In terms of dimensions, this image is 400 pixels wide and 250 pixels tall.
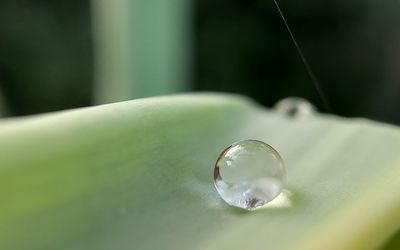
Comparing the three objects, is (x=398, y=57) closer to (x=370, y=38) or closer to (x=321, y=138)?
(x=370, y=38)

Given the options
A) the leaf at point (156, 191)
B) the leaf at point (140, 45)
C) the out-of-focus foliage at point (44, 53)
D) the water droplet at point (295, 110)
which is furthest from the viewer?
the leaf at point (140, 45)

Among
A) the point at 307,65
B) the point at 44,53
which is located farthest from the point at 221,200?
the point at 44,53

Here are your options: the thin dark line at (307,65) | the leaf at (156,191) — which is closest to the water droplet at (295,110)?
the thin dark line at (307,65)

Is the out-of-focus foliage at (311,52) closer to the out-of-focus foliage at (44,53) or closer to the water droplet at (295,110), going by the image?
the water droplet at (295,110)

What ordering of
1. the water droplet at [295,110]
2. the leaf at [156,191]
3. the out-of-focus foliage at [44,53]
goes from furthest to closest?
1. the out-of-focus foliage at [44,53]
2. the water droplet at [295,110]
3. the leaf at [156,191]

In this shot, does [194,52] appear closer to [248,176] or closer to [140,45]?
[140,45]

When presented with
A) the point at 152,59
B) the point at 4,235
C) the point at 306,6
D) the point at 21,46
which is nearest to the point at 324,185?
the point at 4,235

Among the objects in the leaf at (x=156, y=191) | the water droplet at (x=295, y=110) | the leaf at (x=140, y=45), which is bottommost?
the leaf at (x=140, y=45)
